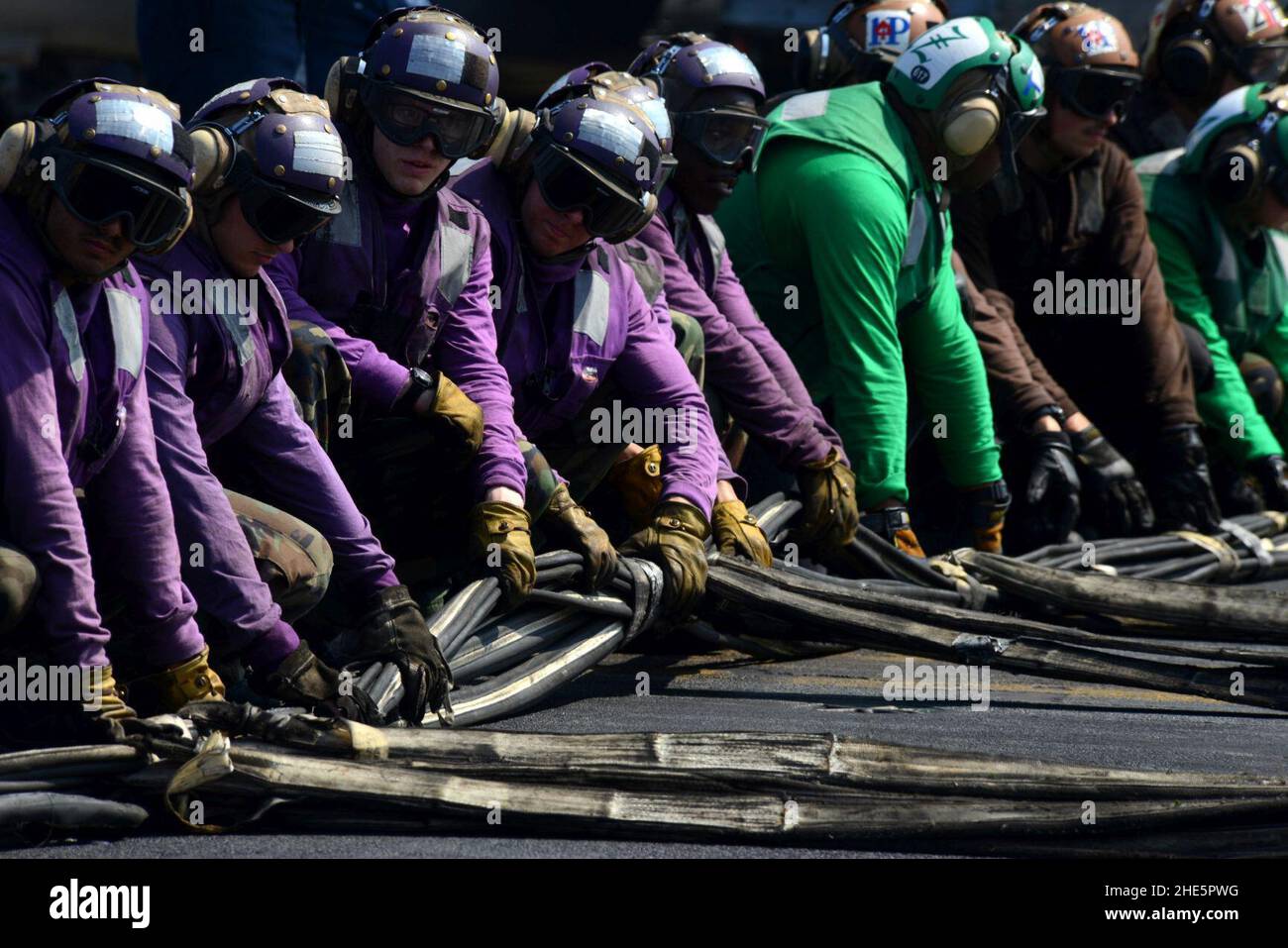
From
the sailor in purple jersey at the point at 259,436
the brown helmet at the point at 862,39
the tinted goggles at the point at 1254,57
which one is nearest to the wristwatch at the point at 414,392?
the sailor in purple jersey at the point at 259,436

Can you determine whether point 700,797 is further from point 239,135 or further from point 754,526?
point 754,526

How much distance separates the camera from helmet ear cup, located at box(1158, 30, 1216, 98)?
9180 mm

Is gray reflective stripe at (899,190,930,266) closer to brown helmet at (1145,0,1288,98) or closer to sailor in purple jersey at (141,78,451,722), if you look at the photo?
sailor in purple jersey at (141,78,451,722)

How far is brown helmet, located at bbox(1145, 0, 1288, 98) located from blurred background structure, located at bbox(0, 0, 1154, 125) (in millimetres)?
1756

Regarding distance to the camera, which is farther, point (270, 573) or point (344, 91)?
point (344, 91)

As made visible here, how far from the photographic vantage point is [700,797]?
12.3 ft

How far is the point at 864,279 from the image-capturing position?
21.5 ft

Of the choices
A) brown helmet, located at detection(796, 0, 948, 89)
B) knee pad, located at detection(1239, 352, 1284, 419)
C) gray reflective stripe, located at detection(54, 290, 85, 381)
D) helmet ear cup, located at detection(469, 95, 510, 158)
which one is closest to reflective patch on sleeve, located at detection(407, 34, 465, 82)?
helmet ear cup, located at detection(469, 95, 510, 158)

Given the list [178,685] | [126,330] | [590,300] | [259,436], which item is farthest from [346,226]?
[178,685]

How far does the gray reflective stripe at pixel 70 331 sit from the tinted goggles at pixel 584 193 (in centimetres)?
173

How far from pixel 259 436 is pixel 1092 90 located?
4238 mm

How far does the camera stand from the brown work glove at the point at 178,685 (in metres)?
3.86

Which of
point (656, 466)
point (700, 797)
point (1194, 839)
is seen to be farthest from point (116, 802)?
point (656, 466)

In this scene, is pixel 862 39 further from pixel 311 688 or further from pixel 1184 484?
pixel 311 688
